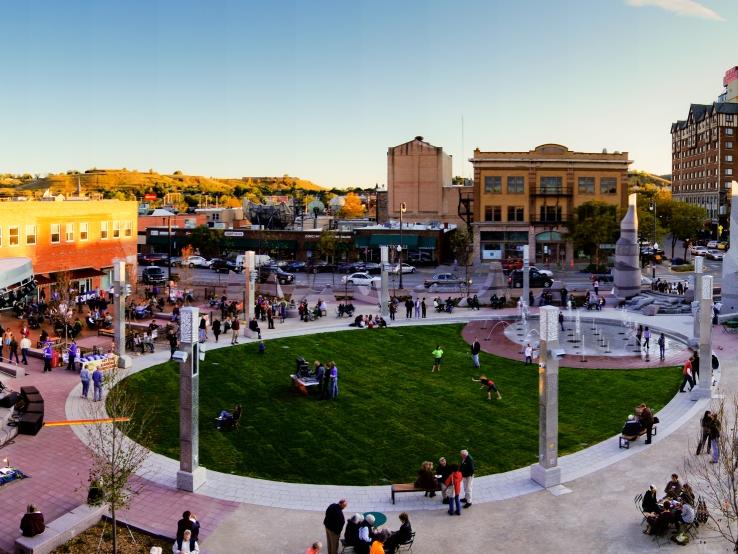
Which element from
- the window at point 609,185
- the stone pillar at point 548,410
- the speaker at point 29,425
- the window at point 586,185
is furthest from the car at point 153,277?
the window at point 609,185

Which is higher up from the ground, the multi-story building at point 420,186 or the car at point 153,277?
the multi-story building at point 420,186

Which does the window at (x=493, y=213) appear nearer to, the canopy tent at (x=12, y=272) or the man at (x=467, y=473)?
the canopy tent at (x=12, y=272)

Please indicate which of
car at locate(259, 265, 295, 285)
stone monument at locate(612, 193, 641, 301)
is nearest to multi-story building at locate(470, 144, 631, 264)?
car at locate(259, 265, 295, 285)

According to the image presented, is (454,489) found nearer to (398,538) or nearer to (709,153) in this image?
(398,538)

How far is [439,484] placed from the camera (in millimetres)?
17125

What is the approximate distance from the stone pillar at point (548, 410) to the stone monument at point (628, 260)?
115 ft

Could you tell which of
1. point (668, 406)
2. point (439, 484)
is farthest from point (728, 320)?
point (439, 484)

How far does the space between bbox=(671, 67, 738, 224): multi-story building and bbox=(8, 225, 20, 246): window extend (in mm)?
105895

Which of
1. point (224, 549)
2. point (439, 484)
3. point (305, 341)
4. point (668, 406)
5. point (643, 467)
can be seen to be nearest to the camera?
point (224, 549)

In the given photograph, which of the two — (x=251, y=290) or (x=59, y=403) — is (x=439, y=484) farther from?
(x=251, y=290)

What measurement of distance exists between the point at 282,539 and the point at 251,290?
84.6 ft

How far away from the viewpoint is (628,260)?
51.0 meters

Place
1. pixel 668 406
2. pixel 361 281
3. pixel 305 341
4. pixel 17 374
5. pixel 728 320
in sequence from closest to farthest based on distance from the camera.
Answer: pixel 668 406, pixel 17 374, pixel 305 341, pixel 728 320, pixel 361 281

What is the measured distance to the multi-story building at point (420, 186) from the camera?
310ft
